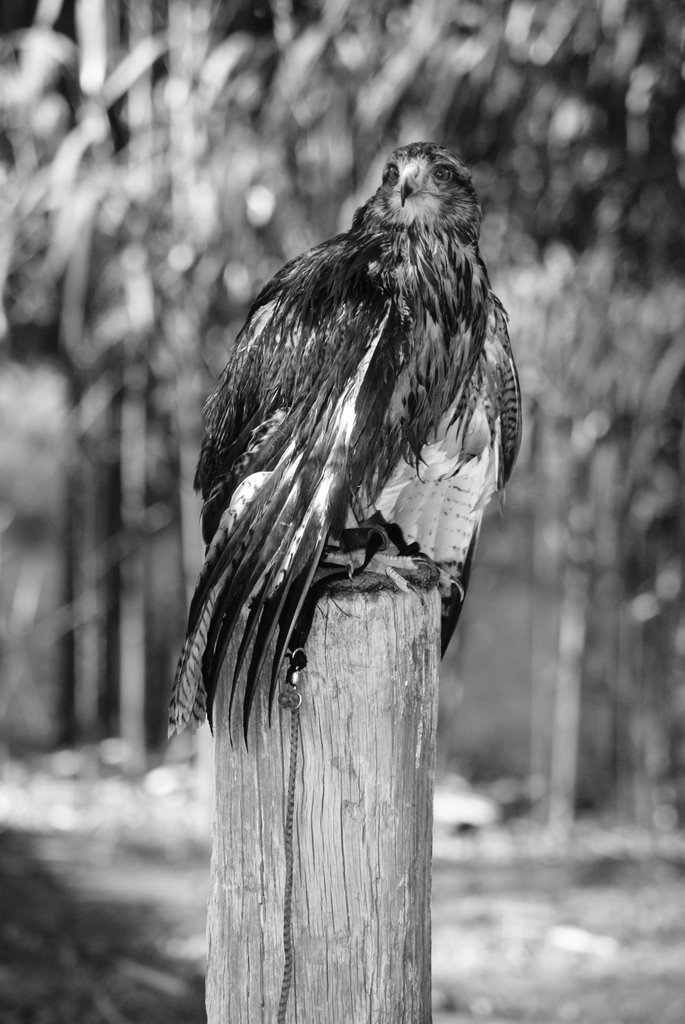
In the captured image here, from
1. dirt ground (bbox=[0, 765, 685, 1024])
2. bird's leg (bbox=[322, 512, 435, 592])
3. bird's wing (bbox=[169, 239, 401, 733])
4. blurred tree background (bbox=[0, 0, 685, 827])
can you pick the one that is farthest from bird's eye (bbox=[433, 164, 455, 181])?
dirt ground (bbox=[0, 765, 685, 1024])

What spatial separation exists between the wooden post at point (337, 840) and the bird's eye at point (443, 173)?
663 mm

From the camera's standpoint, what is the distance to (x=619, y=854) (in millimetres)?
3873

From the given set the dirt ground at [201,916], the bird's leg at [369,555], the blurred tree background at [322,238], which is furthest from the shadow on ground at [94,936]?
the bird's leg at [369,555]

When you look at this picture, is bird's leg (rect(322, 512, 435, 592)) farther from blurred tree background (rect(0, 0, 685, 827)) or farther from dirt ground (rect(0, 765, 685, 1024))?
blurred tree background (rect(0, 0, 685, 827))

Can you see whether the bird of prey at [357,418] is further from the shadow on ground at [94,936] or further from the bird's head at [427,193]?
the shadow on ground at [94,936]

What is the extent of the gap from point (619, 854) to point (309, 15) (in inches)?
109

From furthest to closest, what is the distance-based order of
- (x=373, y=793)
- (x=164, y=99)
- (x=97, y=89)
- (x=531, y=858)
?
1. (x=531, y=858)
2. (x=164, y=99)
3. (x=97, y=89)
4. (x=373, y=793)

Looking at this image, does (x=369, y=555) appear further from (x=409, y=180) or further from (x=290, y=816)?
(x=409, y=180)

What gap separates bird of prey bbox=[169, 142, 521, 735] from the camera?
4.78 ft

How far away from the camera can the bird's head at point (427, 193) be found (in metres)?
1.73

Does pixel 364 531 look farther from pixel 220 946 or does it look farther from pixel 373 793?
pixel 220 946

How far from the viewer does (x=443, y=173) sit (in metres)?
1.75

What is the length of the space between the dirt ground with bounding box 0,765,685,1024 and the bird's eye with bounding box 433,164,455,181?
187 cm

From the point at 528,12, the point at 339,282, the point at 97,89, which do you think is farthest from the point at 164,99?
the point at 339,282
